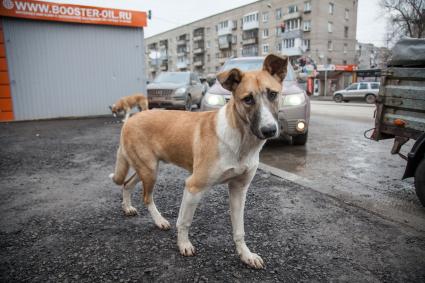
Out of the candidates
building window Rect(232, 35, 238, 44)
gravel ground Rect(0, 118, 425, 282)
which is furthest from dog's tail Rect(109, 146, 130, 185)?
building window Rect(232, 35, 238, 44)

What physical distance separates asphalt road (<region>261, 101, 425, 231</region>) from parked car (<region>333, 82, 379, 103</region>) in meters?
22.3

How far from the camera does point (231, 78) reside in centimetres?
249

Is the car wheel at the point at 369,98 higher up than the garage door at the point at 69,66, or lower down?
lower down

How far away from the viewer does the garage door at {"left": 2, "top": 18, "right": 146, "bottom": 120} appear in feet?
Result: 43.5

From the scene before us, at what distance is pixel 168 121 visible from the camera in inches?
123

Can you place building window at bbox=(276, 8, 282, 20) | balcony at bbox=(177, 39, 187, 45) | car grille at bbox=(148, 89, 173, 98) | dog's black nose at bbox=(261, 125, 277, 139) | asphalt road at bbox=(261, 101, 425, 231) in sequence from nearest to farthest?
dog's black nose at bbox=(261, 125, 277, 139), asphalt road at bbox=(261, 101, 425, 231), car grille at bbox=(148, 89, 173, 98), building window at bbox=(276, 8, 282, 20), balcony at bbox=(177, 39, 187, 45)

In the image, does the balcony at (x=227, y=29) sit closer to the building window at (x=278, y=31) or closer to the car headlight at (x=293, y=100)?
the building window at (x=278, y=31)

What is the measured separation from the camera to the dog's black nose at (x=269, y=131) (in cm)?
215

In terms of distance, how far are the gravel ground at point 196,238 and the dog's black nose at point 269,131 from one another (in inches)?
49.0

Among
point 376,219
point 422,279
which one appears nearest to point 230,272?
point 422,279

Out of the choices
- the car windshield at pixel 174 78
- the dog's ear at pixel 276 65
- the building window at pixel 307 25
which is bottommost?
the dog's ear at pixel 276 65

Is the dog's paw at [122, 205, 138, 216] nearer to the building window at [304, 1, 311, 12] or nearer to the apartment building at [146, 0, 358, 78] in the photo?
the apartment building at [146, 0, 358, 78]

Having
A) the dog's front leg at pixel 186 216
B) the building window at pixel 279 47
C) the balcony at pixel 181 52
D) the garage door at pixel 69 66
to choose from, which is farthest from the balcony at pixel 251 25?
the dog's front leg at pixel 186 216

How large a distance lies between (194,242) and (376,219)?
2.22 metres
